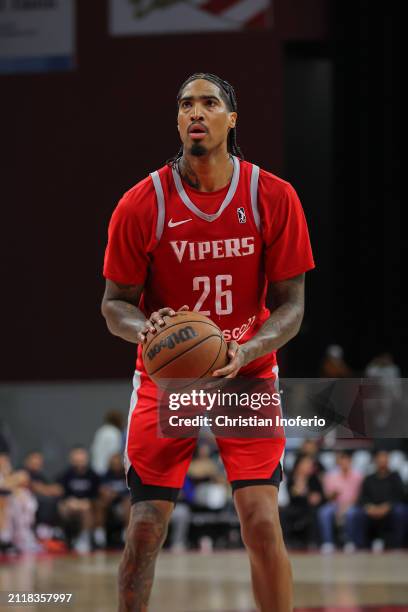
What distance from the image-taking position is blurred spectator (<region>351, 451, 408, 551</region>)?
10586 millimetres

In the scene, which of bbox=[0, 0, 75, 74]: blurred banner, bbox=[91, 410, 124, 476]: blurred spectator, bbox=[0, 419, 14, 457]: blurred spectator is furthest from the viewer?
bbox=[0, 0, 75, 74]: blurred banner

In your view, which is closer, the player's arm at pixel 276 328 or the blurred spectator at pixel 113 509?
the player's arm at pixel 276 328

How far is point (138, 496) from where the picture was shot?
3.84 m

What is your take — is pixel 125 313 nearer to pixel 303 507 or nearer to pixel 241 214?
pixel 241 214

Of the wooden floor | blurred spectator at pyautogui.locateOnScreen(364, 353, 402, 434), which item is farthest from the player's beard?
the wooden floor

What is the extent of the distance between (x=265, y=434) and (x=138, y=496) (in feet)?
1.68

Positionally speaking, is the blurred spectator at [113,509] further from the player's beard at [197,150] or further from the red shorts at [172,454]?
the player's beard at [197,150]

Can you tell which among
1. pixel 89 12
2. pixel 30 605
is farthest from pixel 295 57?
pixel 30 605

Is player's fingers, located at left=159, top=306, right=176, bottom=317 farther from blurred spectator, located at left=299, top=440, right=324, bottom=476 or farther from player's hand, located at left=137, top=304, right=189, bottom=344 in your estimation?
blurred spectator, located at left=299, top=440, right=324, bottom=476

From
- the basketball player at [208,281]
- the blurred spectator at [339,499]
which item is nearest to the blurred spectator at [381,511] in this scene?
the blurred spectator at [339,499]

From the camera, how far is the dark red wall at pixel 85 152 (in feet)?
42.6

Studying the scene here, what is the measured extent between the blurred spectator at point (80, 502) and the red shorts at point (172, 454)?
7.23 m

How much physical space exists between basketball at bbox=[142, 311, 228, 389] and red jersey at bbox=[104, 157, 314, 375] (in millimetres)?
319

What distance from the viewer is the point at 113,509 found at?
1091 centimetres
